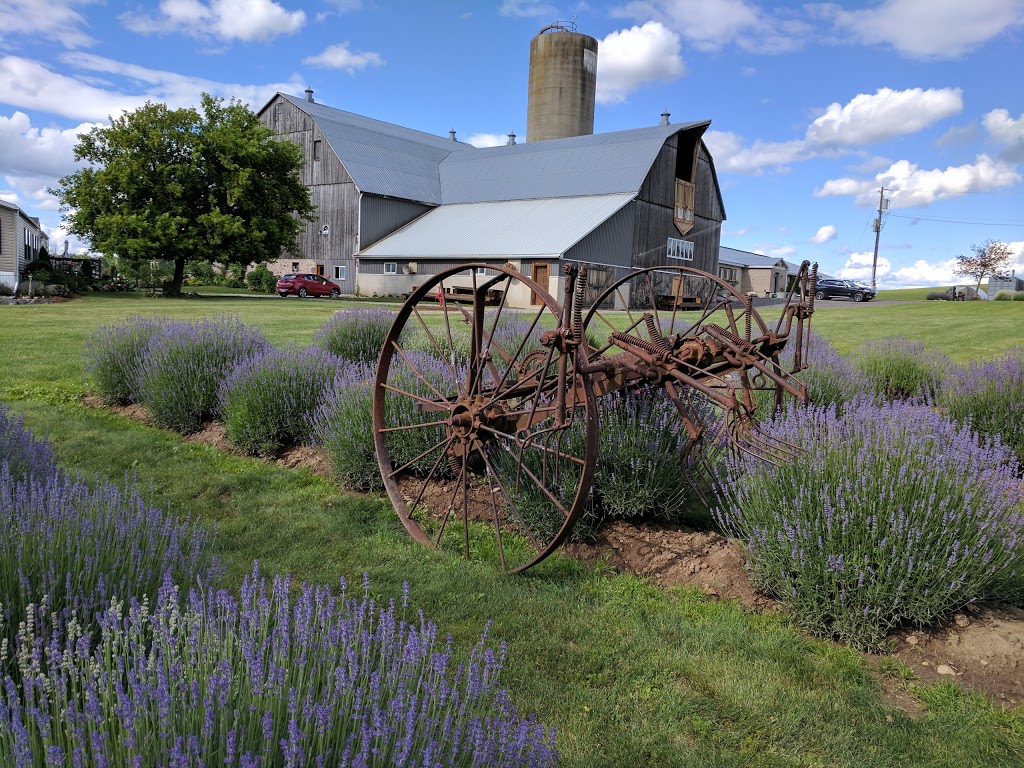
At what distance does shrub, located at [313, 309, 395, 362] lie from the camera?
35.1ft

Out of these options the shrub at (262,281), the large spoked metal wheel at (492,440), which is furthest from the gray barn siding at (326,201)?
the large spoked metal wheel at (492,440)

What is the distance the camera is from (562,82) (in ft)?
160

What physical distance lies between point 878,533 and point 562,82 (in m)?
49.5

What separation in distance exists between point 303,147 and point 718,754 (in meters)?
43.7

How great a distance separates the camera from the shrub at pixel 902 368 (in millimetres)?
10016

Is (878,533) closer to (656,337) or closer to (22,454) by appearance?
(656,337)

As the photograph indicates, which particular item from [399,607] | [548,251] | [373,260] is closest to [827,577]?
[399,607]

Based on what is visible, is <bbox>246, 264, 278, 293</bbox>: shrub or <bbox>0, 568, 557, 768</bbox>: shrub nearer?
<bbox>0, 568, 557, 768</bbox>: shrub

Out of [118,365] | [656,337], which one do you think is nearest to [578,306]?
[656,337]

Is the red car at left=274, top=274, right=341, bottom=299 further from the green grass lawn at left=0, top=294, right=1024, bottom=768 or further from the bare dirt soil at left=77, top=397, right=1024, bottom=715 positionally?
the bare dirt soil at left=77, top=397, right=1024, bottom=715

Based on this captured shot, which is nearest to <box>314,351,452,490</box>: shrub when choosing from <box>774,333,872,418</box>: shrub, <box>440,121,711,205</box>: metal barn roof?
<box>774,333,872,418</box>: shrub

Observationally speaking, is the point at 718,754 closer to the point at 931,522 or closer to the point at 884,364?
the point at 931,522

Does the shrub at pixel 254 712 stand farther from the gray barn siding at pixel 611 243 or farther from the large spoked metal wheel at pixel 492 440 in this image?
the gray barn siding at pixel 611 243

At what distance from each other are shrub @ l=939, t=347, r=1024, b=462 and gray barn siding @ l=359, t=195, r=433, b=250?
35614mm
